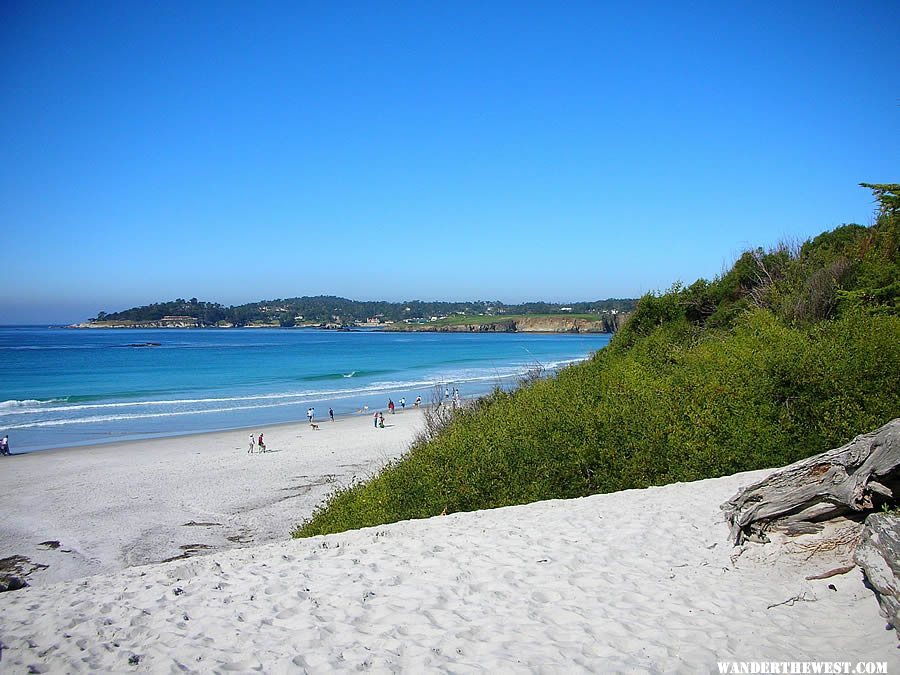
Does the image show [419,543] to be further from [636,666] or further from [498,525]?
[636,666]

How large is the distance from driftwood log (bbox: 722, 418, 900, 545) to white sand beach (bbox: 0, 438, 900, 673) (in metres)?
0.32

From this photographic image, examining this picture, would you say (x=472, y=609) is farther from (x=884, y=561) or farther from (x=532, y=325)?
(x=532, y=325)

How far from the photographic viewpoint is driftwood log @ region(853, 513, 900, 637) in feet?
17.0

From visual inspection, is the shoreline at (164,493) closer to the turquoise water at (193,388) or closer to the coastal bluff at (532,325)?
the turquoise water at (193,388)

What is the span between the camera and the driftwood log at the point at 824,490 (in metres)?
6.46

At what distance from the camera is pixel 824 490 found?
6.91 metres

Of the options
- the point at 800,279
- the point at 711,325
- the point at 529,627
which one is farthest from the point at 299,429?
the point at 529,627

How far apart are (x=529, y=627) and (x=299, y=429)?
29327 mm

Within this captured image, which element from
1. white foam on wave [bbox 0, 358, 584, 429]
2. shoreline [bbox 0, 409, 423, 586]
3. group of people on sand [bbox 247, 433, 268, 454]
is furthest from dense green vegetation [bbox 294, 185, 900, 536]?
white foam on wave [bbox 0, 358, 584, 429]

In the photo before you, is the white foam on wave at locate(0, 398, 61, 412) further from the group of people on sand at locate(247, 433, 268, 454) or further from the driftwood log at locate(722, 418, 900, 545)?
the driftwood log at locate(722, 418, 900, 545)

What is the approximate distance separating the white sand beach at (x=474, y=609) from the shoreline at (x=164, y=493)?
778cm

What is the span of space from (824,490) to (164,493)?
1962 centimetres

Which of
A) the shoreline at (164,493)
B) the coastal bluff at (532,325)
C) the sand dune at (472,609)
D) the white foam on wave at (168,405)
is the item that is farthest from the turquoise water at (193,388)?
the coastal bluff at (532,325)

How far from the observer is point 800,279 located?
2105cm
